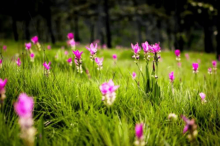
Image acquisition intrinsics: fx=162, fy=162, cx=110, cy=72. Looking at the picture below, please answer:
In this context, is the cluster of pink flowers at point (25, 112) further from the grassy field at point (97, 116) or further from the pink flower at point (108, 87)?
the pink flower at point (108, 87)

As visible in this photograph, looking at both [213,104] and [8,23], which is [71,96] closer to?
[213,104]

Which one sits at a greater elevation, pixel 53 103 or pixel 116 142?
pixel 53 103

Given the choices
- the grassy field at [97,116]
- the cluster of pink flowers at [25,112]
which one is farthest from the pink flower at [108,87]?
the cluster of pink flowers at [25,112]

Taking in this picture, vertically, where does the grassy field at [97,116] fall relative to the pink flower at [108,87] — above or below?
below

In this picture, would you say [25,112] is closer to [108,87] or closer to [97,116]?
[108,87]

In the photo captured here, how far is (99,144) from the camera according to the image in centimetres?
125

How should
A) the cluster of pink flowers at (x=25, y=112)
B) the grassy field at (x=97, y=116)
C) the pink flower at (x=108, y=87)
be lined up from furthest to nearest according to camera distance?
the grassy field at (x=97, y=116) → the pink flower at (x=108, y=87) → the cluster of pink flowers at (x=25, y=112)

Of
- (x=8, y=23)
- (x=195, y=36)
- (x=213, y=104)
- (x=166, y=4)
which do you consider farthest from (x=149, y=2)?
(x=8, y=23)

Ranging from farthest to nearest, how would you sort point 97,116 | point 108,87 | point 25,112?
point 97,116, point 108,87, point 25,112

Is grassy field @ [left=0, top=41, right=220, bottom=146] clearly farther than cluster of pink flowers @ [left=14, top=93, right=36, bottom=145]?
Yes

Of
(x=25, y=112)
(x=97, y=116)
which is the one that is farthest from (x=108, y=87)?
(x=25, y=112)

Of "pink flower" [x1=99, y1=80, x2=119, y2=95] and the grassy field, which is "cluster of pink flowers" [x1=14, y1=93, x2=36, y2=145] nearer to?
the grassy field

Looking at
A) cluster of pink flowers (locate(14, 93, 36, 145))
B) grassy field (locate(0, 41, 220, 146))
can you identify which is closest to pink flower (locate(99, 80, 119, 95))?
grassy field (locate(0, 41, 220, 146))

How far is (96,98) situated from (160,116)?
0.71m
